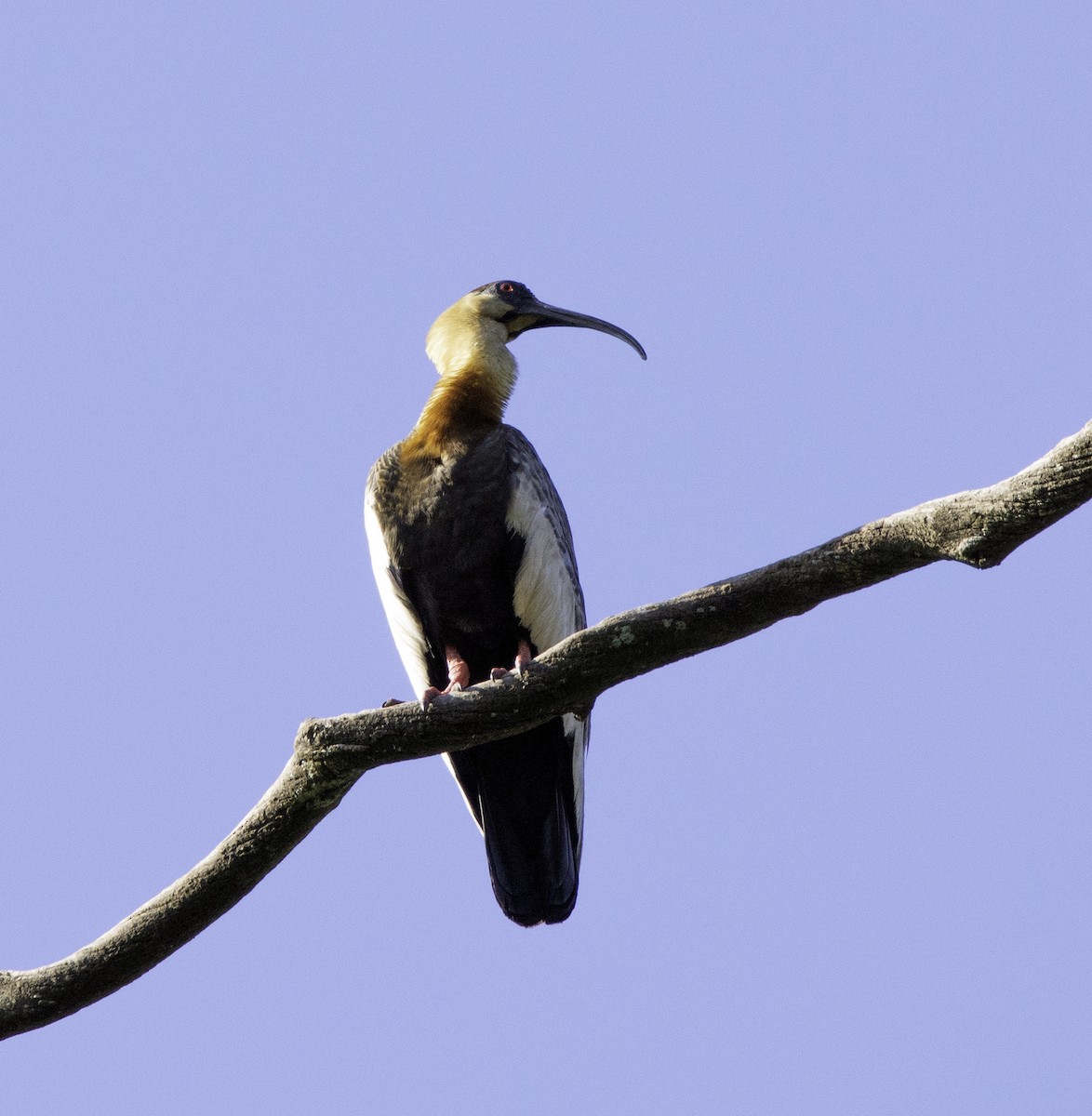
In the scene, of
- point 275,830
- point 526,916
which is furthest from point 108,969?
point 526,916

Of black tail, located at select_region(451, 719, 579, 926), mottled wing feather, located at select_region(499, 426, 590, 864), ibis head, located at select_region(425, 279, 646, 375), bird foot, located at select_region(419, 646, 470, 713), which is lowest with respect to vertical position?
black tail, located at select_region(451, 719, 579, 926)

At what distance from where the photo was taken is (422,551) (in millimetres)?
6523

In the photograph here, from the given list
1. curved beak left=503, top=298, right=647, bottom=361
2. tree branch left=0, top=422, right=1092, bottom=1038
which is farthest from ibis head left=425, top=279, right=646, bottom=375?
tree branch left=0, top=422, right=1092, bottom=1038

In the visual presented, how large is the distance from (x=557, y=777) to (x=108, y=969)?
7.84 ft

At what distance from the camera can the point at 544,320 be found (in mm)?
8312

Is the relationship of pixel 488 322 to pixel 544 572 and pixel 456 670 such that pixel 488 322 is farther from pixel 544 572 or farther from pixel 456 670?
pixel 456 670

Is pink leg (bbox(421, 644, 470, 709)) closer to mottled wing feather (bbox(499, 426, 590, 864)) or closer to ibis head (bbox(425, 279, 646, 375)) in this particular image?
mottled wing feather (bbox(499, 426, 590, 864))

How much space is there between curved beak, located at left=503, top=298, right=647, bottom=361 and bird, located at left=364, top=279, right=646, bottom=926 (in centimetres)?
143

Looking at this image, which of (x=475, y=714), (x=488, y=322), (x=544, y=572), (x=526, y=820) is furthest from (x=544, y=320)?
(x=475, y=714)

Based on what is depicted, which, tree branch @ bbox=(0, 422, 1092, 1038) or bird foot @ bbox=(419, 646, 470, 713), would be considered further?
bird foot @ bbox=(419, 646, 470, 713)

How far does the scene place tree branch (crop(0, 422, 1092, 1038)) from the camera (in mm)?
4246

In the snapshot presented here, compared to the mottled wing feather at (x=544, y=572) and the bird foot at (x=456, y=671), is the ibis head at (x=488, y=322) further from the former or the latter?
the bird foot at (x=456, y=671)

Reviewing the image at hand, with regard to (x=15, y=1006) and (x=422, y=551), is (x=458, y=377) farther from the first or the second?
(x=15, y=1006)

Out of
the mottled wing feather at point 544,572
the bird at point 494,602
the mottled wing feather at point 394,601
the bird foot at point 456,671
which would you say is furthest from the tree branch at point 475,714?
the mottled wing feather at point 394,601
